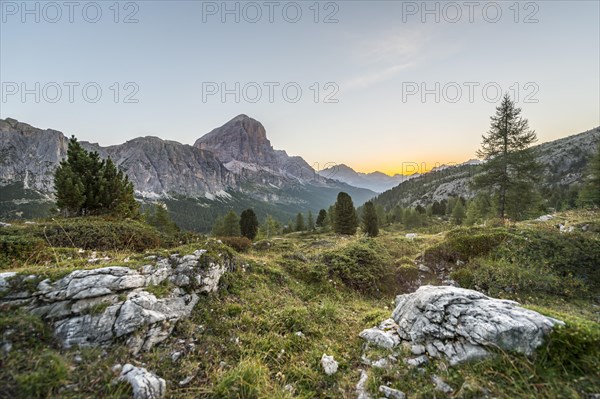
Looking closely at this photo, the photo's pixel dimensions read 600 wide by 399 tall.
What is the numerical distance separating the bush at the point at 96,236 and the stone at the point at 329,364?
9454 millimetres

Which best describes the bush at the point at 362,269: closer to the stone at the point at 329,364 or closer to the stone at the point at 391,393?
the stone at the point at 329,364

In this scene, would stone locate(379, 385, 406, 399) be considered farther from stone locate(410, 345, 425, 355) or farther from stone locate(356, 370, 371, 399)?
stone locate(410, 345, 425, 355)

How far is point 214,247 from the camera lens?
11.1m

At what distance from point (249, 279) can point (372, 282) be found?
6895 mm

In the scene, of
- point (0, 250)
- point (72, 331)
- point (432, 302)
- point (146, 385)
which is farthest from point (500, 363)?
point (0, 250)

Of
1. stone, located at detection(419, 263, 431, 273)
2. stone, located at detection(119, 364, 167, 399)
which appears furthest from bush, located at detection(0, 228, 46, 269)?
stone, located at detection(419, 263, 431, 273)

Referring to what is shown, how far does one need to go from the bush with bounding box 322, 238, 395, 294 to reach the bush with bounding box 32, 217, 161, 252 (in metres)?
9.63

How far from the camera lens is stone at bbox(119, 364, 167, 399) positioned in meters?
4.96

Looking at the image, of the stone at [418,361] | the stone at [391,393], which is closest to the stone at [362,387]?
the stone at [391,393]

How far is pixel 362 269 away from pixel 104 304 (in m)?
11.7

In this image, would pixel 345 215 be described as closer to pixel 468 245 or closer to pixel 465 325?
pixel 468 245

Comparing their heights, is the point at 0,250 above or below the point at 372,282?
above

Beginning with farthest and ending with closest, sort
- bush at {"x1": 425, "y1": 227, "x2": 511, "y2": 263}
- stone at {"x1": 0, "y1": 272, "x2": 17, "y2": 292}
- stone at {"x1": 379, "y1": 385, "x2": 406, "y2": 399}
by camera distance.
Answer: bush at {"x1": 425, "y1": 227, "x2": 511, "y2": 263} → stone at {"x1": 0, "y1": 272, "x2": 17, "y2": 292} → stone at {"x1": 379, "y1": 385, "x2": 406, "y2": 399}

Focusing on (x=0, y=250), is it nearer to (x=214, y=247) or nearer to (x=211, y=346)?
(x=214, y=247)
